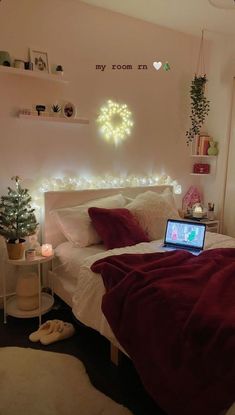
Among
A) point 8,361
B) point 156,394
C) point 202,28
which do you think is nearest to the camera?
point 156,394

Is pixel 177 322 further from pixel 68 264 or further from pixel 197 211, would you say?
pixel 197 211

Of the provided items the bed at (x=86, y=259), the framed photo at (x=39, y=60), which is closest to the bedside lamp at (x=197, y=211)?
the bed at (x=86, y=259)

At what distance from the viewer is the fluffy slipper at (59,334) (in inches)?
89.7

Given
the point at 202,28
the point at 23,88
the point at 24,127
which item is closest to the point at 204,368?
the point at 24,127

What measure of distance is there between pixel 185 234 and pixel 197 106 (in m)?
1.76

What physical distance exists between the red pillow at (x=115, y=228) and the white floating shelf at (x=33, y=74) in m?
1.14

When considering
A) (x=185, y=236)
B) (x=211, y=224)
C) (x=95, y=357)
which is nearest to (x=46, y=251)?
(x=95, y=357)

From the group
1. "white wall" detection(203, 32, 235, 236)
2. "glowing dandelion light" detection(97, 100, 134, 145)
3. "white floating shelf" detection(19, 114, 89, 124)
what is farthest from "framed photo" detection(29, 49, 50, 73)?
"white wall" detection(203, 32, 235, 236)

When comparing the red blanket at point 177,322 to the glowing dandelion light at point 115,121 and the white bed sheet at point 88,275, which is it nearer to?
the white bed sheet at point 88,275

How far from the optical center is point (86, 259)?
2336 millimetres

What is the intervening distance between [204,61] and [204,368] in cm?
349

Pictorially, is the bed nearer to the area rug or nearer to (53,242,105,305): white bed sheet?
(53,242,105,305): white bed sheet

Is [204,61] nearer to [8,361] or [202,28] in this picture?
[202,28]

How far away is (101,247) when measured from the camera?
8.86 feet
